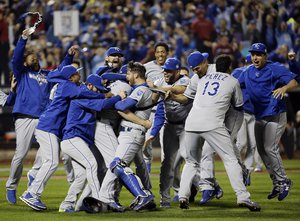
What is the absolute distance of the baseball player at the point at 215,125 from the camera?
380 inches

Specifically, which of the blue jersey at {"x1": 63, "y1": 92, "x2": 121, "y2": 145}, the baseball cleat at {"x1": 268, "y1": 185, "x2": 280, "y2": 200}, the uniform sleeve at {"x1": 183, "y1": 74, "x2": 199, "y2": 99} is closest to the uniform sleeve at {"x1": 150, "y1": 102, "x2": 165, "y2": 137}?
the uniform sleeve at {"x1": 183, "y1": 74, "x2": 199, "y2": 99}

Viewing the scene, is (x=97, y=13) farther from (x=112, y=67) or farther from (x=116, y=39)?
(x=112, y=67)

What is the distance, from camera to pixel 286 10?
22.7 m

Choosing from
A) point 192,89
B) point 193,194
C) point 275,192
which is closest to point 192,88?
point 192,89

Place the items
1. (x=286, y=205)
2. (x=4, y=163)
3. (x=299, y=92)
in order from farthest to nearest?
(x=299, y=92)
(x=4, y=163)
(x=286, y=205)

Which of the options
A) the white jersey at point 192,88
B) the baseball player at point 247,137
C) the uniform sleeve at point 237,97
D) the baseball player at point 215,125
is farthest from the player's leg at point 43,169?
the baseball player at point 247,137

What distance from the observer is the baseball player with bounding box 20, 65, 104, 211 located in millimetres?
10156

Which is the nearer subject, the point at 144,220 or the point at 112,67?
the point at 144,220

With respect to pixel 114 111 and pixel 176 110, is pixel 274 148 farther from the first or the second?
pixel 114 111

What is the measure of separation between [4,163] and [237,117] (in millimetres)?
10844

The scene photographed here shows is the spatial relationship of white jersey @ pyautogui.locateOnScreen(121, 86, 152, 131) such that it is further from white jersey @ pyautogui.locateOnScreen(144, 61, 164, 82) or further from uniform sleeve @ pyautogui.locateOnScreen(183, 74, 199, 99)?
white jersey @ pyautogui.locateOnScreen(144, 61, 164, 82)

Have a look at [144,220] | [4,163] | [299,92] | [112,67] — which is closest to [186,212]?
[144,220]

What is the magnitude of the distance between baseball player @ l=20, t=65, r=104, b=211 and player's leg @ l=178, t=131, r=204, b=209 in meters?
1.29

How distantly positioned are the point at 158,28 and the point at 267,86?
1230 centimetres
